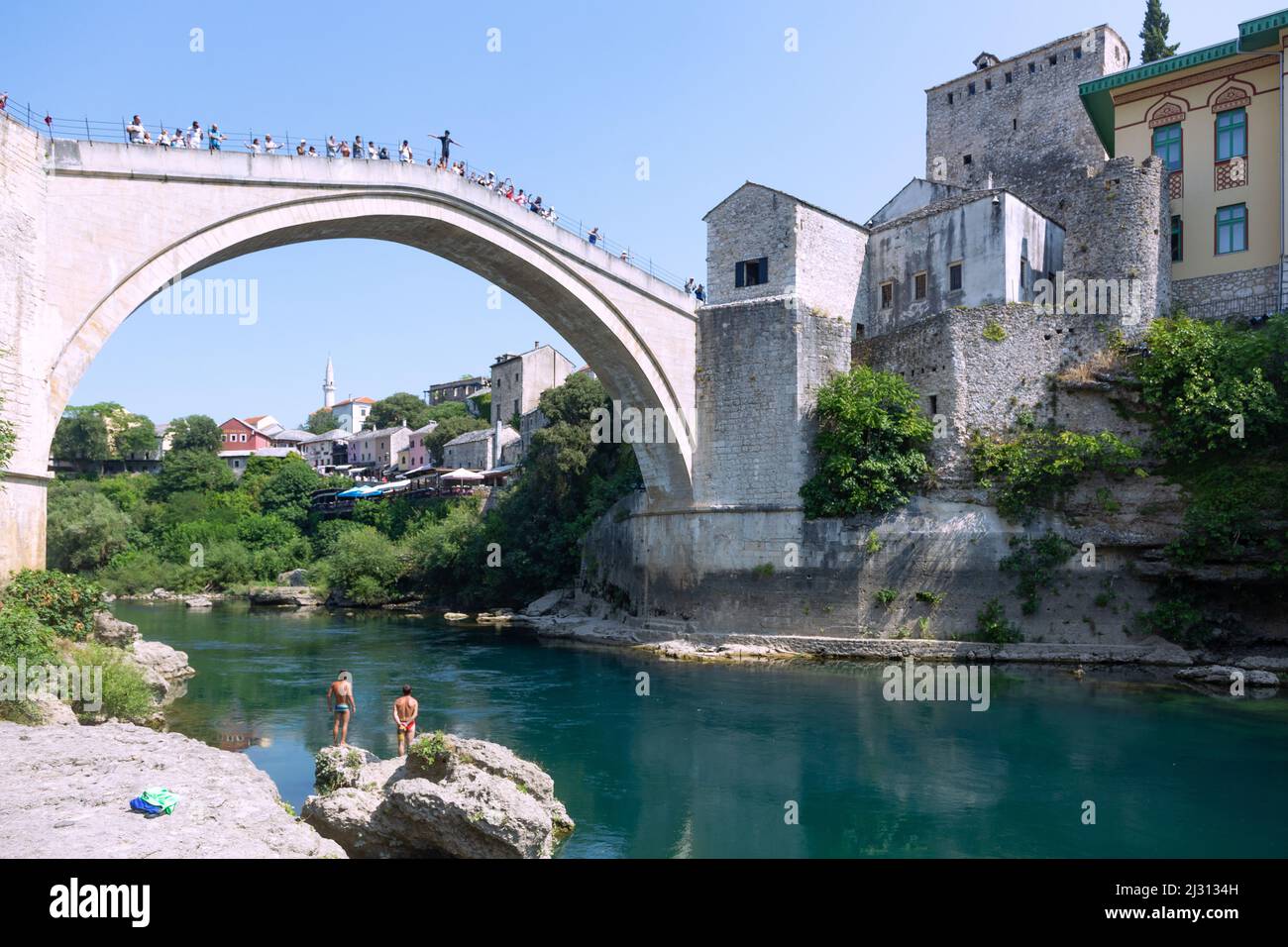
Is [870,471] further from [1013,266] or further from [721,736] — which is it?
[721,736]

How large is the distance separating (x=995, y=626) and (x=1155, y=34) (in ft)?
67.9

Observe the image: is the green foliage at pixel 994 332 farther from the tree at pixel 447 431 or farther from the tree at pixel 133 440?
the tree at pixel 133 440

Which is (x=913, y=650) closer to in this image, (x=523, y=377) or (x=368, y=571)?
(x=368, y=571)

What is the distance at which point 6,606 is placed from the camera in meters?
11.0

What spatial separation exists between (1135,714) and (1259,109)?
44.9ft

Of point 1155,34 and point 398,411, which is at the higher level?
point 1155,34

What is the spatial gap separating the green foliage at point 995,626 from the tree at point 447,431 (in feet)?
132

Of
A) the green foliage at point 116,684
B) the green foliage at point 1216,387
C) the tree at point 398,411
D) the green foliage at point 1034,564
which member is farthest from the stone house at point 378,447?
the green foliage at point 116,684

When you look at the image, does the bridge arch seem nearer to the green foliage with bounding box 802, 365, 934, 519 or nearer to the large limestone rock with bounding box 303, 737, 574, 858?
the green foliage with bounding box 802, 365, 934, 519

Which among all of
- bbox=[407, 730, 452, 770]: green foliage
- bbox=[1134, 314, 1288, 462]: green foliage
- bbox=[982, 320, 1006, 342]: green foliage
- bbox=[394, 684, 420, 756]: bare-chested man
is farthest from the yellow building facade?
bbox=[407, 730, 452, 770]: green foliage

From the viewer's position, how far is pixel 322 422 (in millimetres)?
94562

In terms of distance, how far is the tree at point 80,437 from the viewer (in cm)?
6053

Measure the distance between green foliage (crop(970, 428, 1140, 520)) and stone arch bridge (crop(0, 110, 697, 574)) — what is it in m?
7.90

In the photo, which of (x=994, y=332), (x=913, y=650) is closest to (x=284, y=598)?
(x=913, y=650)
